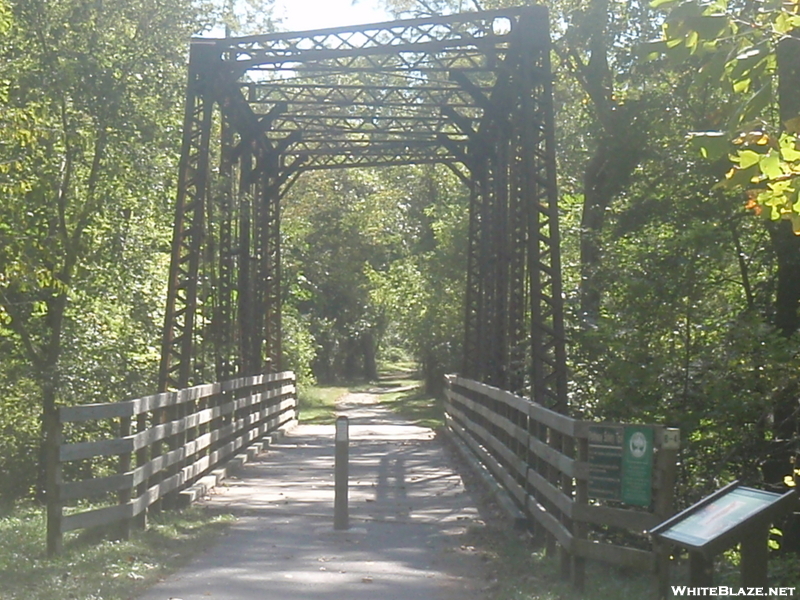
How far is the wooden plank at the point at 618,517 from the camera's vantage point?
718 cm

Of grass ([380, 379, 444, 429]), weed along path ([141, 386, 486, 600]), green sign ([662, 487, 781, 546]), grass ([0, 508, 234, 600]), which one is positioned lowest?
grass ([380, 379, 444, 429])

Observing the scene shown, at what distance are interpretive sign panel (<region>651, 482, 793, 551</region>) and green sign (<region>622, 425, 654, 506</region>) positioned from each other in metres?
1.92

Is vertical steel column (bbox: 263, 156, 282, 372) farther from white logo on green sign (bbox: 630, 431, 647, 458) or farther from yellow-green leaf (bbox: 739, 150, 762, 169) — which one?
yellow-green leaf (bbox: 739, 150, 762, 169)

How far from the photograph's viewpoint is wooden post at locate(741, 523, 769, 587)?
4.86 m

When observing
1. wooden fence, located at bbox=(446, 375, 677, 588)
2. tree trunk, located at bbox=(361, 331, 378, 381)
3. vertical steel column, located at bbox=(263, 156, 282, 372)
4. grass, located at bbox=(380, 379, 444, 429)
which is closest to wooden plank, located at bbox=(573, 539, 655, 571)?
wooden fence, located at bbox=(446, 375, 677, 588)

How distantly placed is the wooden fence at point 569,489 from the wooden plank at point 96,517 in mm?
3401

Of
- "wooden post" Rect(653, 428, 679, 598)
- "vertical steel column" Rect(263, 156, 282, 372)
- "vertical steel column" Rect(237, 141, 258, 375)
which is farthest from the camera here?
"vertical steel column" Rect(263, 156, 282, 372)

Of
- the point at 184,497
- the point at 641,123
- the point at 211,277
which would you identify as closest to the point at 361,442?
the point at 211,277

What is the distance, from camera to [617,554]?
295 inches

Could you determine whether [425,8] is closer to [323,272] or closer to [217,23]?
[217,23]

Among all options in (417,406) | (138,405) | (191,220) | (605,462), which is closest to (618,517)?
(605,462)

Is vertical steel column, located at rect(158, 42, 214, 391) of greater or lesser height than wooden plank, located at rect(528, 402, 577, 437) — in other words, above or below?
above

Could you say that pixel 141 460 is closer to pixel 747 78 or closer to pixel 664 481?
pixel 664 481

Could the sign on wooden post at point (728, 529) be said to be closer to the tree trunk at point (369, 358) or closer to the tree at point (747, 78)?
the tree at point (747, 78)
